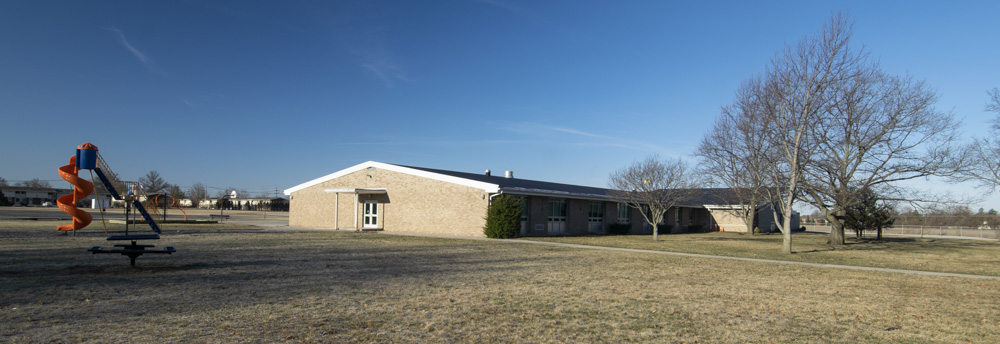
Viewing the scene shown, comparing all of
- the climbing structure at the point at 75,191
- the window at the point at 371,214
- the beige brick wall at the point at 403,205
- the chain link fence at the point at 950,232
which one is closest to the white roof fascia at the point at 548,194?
the beige brick wall at the point at 403,205

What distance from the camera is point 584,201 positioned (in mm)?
34062

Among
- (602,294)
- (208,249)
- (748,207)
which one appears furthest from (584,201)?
(602,294)

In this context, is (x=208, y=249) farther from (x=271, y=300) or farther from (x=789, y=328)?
(x=789, y=328)

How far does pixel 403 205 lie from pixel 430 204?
2.05 metres

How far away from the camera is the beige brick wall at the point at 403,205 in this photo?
28188 mm

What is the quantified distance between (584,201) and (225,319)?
94.1 ft

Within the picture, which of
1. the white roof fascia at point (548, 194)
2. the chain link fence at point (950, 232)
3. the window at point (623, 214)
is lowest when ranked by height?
the chain link fence at point (950, 232)

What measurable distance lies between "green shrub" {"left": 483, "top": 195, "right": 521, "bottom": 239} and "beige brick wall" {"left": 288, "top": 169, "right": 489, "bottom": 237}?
35.9 inches

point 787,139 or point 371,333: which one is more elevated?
point 787,139

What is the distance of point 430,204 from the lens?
29.6 meters

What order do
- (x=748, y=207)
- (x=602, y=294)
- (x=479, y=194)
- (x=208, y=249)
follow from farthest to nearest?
(x=748, y=207) → (x=479, y=194) → (x=208, y=249) → (x=602, y=294)

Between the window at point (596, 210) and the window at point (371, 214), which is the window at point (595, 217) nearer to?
the window at point (596, 210)

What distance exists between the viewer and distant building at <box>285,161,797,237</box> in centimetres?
2834

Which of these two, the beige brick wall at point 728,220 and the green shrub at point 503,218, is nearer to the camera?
the green shrub at point 503,218
